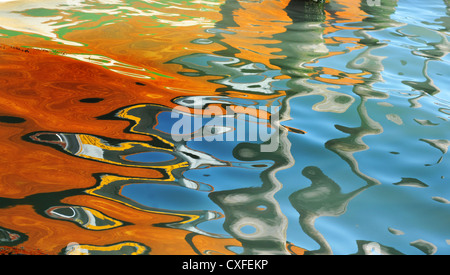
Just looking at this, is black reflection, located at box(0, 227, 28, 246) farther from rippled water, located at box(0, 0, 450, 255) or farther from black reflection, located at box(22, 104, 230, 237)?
black reflection, located at box(22, 104, 230, 237)

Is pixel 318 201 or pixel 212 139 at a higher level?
pixel 212 139

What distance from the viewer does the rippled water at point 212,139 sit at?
6.12 feet

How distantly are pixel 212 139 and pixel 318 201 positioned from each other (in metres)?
0.78

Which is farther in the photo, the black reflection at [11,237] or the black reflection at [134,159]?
the black reflection at [134,159]

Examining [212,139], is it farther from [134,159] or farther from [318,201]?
[318,201]

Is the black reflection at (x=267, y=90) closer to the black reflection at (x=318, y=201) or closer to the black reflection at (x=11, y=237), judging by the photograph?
the black reflection at (x=318, y=201)

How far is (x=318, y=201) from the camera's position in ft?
7.00

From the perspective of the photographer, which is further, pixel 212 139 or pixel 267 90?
pixel 267 90

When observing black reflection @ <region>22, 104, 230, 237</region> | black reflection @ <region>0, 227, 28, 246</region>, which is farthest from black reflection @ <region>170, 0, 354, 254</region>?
black reflection @ <region>0, 227, 28, 246</region>

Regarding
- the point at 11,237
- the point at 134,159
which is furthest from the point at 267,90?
the point at 11,237

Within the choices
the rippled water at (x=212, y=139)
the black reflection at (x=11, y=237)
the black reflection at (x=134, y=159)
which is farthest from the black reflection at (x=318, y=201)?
the black reflection at (x=11, y=237)

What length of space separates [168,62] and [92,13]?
1514 mm
